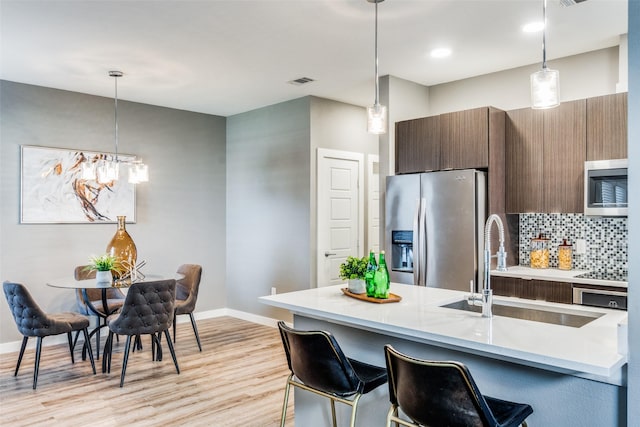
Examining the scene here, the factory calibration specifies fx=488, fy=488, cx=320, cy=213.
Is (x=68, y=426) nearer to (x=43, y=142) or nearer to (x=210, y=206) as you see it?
(x=43, y=142)

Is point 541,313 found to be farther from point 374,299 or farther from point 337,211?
point 337,211

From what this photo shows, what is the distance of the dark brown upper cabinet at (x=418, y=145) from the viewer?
4.39m

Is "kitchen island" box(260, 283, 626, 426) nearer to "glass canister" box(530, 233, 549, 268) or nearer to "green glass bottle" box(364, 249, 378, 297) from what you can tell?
"green glass bottle" box(364, 249, 378, 297)

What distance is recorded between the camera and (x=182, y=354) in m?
4.68

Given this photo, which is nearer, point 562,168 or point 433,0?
point 433,0

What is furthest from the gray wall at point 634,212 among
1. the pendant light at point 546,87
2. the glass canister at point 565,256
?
the glass canister at point 565,256

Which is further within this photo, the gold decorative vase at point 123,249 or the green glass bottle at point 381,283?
the gold decorative vase at point 123,249

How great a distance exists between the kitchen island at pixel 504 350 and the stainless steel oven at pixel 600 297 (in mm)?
1117

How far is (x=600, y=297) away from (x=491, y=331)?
6.31ft

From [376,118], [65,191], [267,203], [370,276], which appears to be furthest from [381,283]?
[65,191]

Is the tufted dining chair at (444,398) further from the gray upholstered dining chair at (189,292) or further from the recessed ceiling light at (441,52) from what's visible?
the gray upholstered dining chair at (189,292)

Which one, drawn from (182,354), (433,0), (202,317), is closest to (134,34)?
(433,0)

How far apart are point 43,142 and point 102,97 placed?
0.82 metres

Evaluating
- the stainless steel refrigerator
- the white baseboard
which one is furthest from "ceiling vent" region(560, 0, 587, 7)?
the white baseboard
